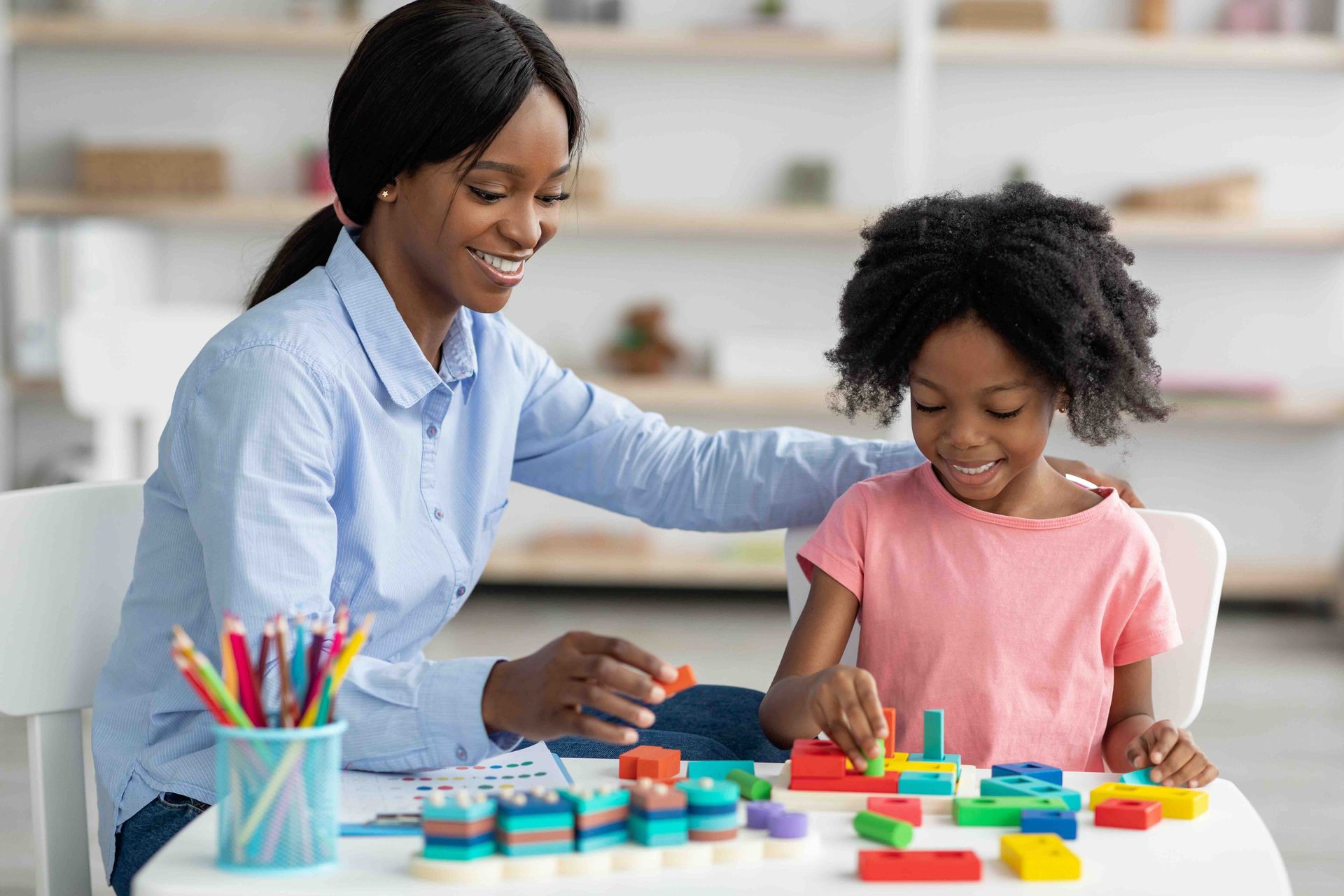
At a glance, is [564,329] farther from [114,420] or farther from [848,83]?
[114,420]

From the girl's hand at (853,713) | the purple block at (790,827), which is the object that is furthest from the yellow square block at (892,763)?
the purple block at (790,827)

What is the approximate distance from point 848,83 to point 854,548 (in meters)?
3.20

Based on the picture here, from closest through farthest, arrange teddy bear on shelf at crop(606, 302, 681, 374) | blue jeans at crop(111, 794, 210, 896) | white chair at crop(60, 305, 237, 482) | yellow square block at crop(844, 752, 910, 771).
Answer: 1. yellow square block at crop(844, 752, 910, 771)
2. blue jeans at crop(111, 794, 210, 896)
3. white chair at crop(60, 305, 237, 482)
4. teddy bear on shelf at crop(606, 302, 681, 374)

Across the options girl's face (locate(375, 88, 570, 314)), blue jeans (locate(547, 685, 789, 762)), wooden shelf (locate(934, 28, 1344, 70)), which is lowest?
blue jeans (locate(547, 685, 789, 762))

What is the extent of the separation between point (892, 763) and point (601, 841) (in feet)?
0.86

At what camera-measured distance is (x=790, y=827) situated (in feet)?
2.86

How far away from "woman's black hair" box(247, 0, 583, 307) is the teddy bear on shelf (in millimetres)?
2925

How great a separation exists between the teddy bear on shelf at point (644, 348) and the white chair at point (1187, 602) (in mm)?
2883

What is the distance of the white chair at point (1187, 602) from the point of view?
1363mm

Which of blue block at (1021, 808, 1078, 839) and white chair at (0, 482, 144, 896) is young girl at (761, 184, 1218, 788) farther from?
white chair at (0, 482, 144, 896)

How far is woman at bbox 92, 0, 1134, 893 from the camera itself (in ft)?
3.36

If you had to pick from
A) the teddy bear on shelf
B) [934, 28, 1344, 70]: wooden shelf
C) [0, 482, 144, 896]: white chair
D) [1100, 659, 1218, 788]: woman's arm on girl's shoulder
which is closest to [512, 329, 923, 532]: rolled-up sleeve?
[1100, 659, 1218, 788]: woman's arm on girl's shoulder

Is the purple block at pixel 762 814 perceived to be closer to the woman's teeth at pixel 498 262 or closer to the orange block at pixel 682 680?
the orange block at pixel 682 680

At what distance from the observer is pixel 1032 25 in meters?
4.11
